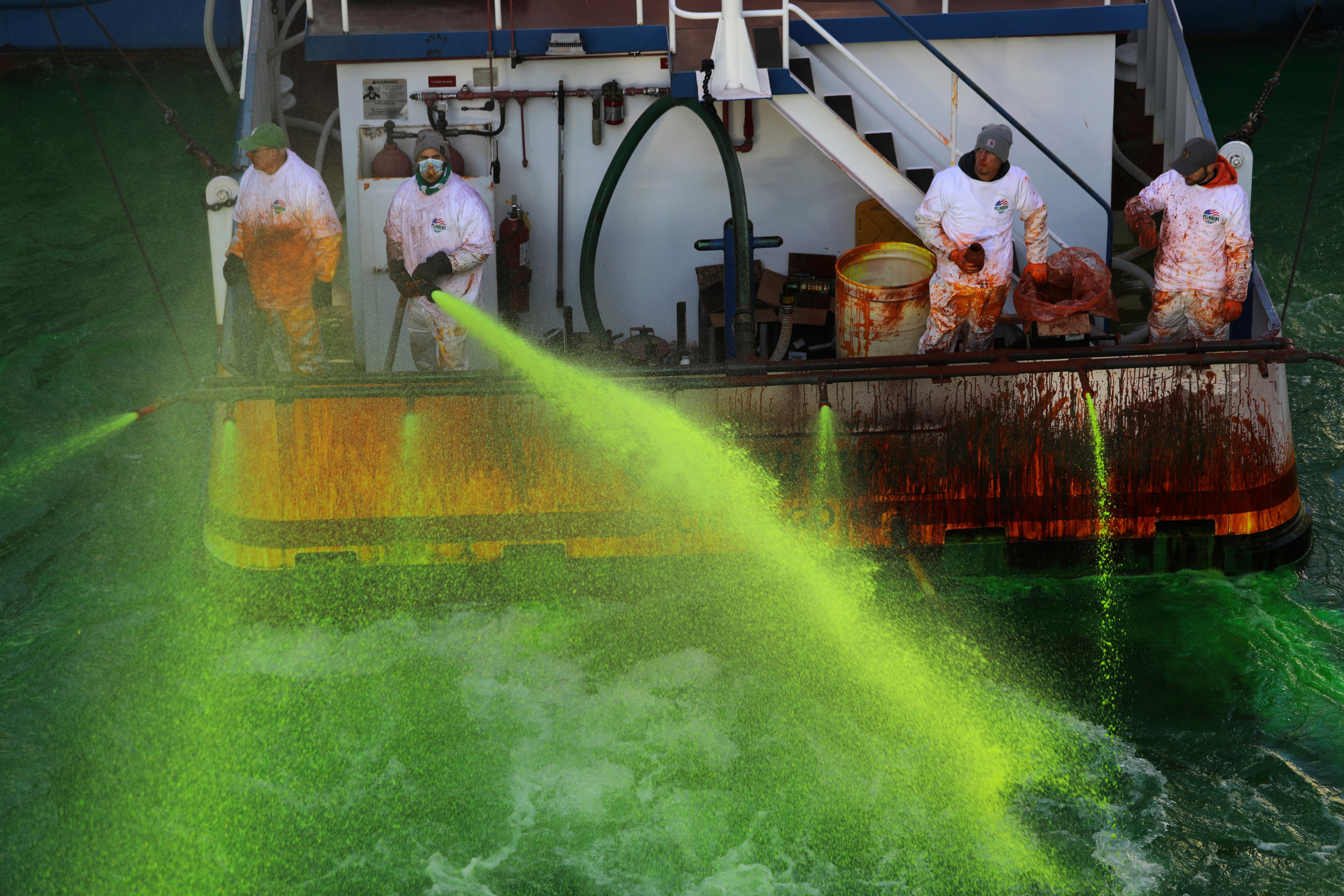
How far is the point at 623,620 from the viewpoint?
22.8 feet

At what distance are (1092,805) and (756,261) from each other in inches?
156

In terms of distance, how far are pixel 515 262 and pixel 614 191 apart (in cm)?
78

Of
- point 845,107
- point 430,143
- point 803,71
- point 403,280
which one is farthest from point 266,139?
point 845,107

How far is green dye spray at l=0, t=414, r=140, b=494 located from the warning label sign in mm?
2807

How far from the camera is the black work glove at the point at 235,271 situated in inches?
270

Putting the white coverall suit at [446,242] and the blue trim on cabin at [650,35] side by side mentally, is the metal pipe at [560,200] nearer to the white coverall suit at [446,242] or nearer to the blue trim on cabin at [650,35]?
the blue trim on cabin at [650,35]

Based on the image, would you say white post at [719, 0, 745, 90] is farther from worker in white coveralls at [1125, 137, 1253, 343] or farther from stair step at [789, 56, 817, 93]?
worker in white coveralls at [1125, 137, 1253, 343]

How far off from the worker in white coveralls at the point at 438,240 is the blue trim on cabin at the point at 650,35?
0.84m

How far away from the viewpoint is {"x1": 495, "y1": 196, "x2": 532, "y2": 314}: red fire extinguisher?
787 centimetres

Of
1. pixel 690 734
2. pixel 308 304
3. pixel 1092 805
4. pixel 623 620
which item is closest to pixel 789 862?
pixel 690 734

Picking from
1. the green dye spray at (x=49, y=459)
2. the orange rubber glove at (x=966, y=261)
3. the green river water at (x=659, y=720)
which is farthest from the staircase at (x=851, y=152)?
the green dye spray at (x=49, y=459)

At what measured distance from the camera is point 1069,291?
7141 millimetres

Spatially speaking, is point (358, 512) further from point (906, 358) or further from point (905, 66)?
point (905, 66)

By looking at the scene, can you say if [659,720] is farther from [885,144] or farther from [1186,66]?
[1186,66]
